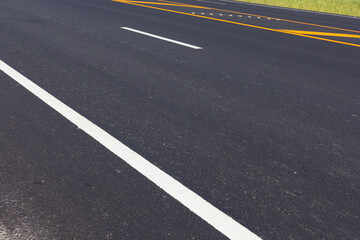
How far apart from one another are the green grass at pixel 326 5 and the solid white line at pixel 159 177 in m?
15.7

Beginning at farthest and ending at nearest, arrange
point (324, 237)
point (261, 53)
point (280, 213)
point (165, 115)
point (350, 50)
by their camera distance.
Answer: point (350, 50), point (261, 53), point (165, 115), point (280, 213), point (324, 237)

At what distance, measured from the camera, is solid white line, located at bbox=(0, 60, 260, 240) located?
2.73 meters

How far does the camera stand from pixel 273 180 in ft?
11.1

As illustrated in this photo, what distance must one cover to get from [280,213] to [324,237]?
1.06 ft

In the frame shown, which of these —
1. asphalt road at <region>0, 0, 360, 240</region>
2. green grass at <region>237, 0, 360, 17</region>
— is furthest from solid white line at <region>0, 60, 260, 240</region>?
green grass at <region>237, 0, 360, 17</region>

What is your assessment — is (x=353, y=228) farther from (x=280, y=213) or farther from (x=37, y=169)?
(x=37, y=169)

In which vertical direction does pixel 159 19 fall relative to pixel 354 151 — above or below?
below

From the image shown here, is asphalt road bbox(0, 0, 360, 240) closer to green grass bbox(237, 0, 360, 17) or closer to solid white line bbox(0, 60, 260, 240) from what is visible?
solid white line bbox(0, 60, 260, 240)

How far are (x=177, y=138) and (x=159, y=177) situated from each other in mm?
811

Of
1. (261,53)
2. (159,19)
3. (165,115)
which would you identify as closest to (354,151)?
(165,115)

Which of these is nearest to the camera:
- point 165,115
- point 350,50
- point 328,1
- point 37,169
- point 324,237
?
point 324,237

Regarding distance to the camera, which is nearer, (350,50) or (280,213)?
(280,213)

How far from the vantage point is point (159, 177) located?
3.29m

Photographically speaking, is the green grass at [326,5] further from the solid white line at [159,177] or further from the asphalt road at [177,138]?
the solid white line at [159,177]
